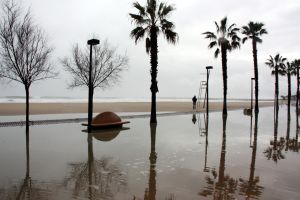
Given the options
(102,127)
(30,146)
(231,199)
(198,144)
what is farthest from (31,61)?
(231,199)

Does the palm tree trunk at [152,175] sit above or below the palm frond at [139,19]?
below

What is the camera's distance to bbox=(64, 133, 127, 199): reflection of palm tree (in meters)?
6.72

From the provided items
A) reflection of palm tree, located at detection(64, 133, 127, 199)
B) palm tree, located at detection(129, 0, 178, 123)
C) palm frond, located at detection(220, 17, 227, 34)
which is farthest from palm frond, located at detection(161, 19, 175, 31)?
reflection of palm tree, located at detection(64, 133, 127, 199)

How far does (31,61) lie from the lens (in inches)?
728

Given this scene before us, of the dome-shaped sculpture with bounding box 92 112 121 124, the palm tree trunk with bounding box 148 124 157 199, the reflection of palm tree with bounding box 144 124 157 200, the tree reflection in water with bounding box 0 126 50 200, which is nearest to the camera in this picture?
the tree reflection in water with bounding box 0 126 50 200

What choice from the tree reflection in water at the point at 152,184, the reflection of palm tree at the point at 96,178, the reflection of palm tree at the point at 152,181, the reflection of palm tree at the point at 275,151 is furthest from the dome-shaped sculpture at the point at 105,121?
the reflection of palm tree at the point at 275,151

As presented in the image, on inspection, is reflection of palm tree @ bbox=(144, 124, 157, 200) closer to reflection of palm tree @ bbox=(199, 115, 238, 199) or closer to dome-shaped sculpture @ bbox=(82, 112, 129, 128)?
reflection of palm tree @ bbox=(199, 115, 238, 199)

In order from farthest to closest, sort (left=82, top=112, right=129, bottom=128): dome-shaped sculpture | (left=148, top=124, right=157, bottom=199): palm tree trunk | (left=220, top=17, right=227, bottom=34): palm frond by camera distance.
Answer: (left=220, top=17, right=227, bottom=34): palm frond < (left=82, top=112, right=129, bottom=128): dome-shaped sculpture < (left=148, top=124, right=157, bottom=199): palm tree trunk

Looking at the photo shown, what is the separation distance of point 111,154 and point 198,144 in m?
4.42

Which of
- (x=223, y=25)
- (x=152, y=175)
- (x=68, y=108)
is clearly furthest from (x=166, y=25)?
(x=68, y=108)

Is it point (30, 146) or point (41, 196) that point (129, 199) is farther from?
point (30, 146)

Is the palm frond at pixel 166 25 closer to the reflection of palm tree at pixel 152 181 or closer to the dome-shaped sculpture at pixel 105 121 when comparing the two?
the dome-shaped sculpture at pixel 105 121

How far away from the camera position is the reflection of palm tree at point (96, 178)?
6719 millimetres

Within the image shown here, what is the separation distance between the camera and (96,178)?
7.85 m
